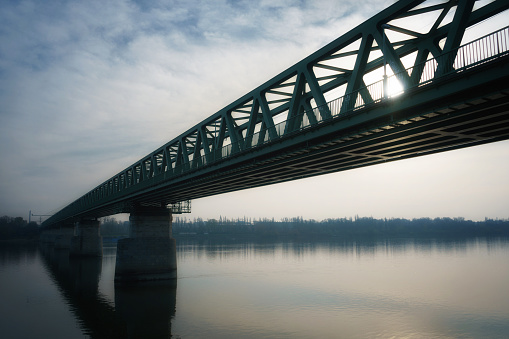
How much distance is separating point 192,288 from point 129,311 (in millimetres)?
11735

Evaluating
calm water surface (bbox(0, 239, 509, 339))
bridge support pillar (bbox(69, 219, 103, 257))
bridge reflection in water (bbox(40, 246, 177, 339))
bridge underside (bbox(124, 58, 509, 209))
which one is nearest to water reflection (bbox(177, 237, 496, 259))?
bridge support pillar (bbox(69, 219, 103, 257))

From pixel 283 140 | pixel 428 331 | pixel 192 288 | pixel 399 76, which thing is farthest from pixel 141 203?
pixel 399 76

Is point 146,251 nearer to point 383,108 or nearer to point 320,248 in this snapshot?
point 383,108

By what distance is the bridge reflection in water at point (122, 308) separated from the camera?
27.6 metres

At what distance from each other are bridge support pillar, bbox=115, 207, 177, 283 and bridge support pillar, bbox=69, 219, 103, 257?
43.7 meters

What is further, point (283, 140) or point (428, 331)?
point (428, 331)

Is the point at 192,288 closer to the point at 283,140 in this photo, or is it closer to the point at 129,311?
the point at 129,311

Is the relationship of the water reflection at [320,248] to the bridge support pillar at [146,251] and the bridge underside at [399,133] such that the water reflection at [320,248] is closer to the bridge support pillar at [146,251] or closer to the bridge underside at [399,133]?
the bridge support pillar at [146,251]

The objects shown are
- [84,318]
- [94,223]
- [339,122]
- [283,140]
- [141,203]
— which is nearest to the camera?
[339,122]

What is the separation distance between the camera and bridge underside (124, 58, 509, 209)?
1499 centimetres

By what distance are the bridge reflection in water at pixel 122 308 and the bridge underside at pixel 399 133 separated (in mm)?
12577

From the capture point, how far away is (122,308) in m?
34.4

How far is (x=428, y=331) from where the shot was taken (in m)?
26.4

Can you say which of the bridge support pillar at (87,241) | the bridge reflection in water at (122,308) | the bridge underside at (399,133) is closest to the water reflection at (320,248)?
the bridge support pillar at (87,241)
